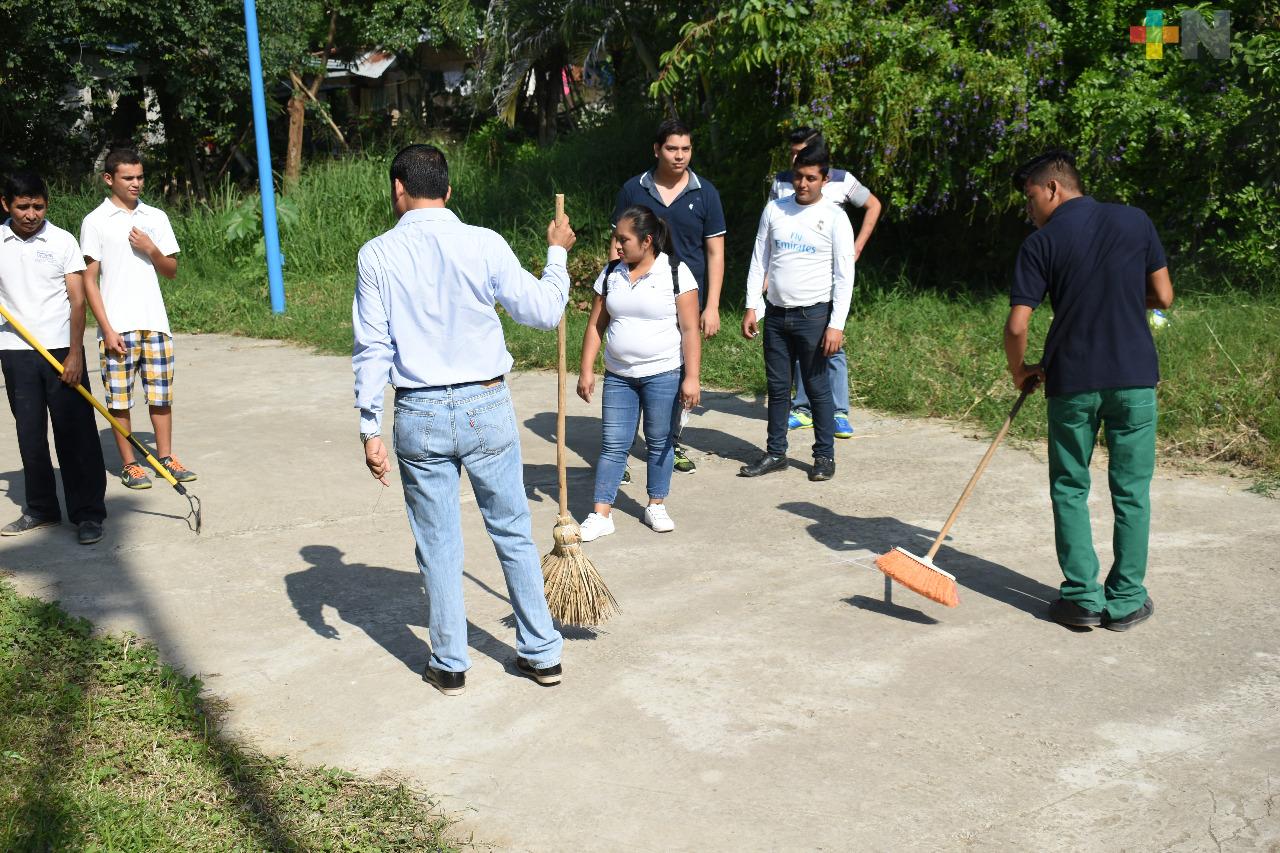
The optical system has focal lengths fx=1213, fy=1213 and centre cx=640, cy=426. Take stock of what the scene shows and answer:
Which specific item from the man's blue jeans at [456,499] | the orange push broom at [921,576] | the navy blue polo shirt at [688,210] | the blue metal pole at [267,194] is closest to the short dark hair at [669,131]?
the navy blue polo shirt at [688,210]

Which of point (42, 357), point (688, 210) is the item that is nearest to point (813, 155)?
point (688, 210)

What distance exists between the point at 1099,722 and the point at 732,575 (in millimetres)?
1843

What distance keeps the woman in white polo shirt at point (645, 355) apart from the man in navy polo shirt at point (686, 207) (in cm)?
72

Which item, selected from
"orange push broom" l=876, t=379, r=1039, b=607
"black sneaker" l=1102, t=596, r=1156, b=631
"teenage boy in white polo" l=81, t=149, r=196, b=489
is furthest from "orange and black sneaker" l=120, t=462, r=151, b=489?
"black sneaker" l=1102, t=596, r=1156, b=631

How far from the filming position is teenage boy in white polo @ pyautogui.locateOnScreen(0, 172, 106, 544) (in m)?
5.99

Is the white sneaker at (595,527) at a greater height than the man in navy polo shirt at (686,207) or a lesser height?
lesser

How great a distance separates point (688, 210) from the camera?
22.1 ft

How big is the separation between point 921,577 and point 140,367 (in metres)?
4.59

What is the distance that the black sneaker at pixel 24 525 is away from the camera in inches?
242

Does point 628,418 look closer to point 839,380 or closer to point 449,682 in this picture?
point 449,682

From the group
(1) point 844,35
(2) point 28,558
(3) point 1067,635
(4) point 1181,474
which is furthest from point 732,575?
(1) point 844,35

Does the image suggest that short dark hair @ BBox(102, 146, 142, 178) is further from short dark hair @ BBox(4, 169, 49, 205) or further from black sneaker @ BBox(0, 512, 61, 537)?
black sneaker @ BBox(0, 512, 61, 537)

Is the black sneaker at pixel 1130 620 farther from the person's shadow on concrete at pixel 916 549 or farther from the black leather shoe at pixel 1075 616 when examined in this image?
the person's shadow on concrete at pixel 916 549

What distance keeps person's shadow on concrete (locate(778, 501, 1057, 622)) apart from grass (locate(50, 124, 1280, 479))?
1838mm
